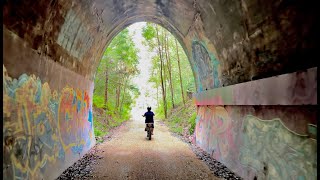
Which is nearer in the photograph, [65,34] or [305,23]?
[305,23]

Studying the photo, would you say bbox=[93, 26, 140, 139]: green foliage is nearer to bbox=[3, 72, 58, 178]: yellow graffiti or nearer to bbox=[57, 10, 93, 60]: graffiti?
bbox=[57, 10, 93, 60]: graffiti

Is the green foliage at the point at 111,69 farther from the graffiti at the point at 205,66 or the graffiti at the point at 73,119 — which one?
the graffiti at the point at 205,66

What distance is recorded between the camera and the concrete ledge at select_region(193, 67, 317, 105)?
4086 millimetres

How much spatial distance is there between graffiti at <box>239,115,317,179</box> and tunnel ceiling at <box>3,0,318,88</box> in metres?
1.13

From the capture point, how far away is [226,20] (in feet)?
23.2

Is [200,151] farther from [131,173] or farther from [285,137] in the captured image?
[285,137]

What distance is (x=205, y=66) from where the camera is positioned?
10633 millimetres

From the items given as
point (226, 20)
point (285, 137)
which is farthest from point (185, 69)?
point (285, 137)

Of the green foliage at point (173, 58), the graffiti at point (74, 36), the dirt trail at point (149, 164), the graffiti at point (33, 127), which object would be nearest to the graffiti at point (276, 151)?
the dirt trail at point (149, 164)

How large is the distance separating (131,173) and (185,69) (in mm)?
29181

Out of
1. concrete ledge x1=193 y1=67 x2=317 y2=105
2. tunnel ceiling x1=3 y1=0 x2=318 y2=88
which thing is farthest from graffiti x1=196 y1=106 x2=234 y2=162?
tunnel ceiling x1=3 y1=0 x2=318 y2=88

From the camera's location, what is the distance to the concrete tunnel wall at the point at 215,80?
4434 mm

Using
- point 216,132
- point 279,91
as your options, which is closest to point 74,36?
point 216,132

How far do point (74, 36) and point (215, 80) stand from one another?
4.97m
